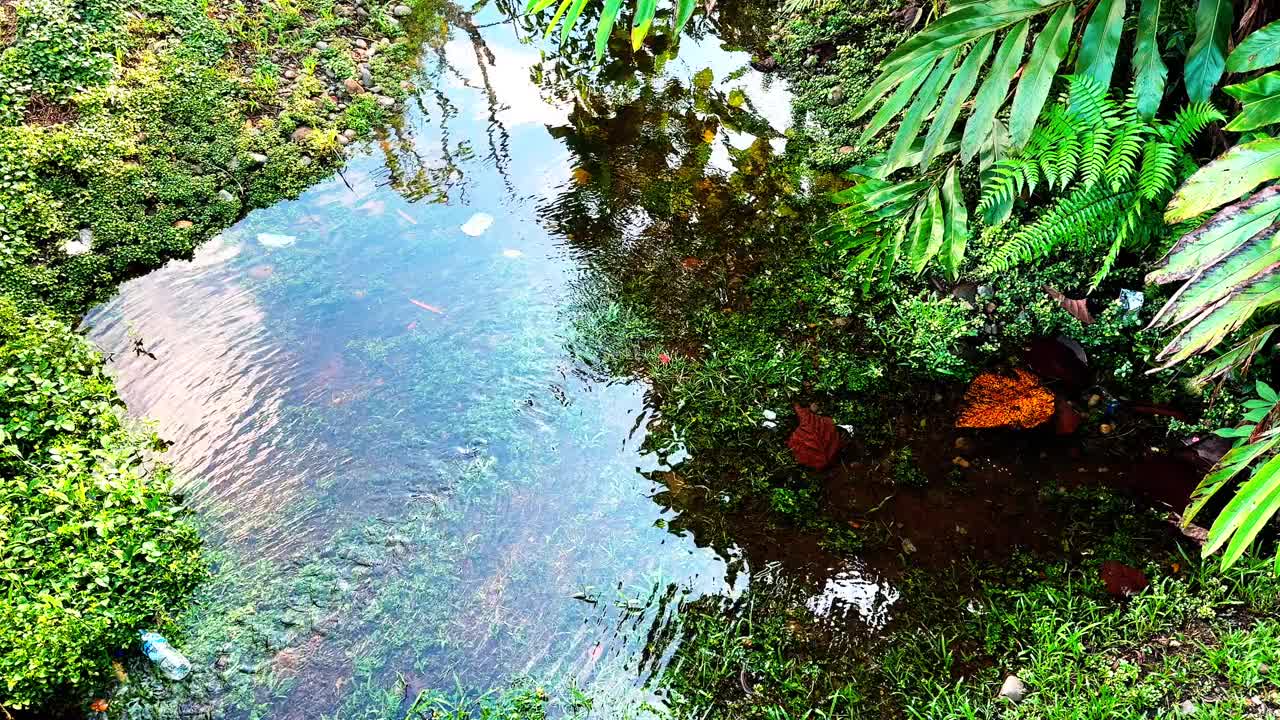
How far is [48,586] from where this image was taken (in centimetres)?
253

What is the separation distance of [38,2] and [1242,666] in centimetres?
642

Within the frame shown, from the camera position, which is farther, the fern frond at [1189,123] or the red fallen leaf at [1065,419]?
the red fallen leaf at [1065,419]

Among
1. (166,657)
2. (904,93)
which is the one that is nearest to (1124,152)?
(904,93)

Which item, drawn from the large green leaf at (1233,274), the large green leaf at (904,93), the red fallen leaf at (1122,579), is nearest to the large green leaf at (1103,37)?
the large green leaf at (904,93)

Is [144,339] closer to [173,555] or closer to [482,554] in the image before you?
[173,555]

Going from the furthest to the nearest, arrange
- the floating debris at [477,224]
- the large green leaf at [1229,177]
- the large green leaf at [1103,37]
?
1. the floating debris at [477,224]
2. the large green leaf at [1103,37]
3. the large green leaf at [1229,177]

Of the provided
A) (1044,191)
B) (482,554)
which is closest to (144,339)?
(482,554)

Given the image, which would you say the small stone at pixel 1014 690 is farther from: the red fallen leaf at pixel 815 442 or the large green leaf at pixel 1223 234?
the large green leaf at pixel 1223 234

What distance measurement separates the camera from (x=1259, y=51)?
2074 millimetres

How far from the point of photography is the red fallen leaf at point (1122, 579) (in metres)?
2.65

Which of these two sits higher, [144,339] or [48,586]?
[144,339]

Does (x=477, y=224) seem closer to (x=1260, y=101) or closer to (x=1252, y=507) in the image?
(x=1260, y=101)

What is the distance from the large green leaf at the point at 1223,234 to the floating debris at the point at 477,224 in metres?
3.15

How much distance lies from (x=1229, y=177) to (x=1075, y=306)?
3.84 feet
